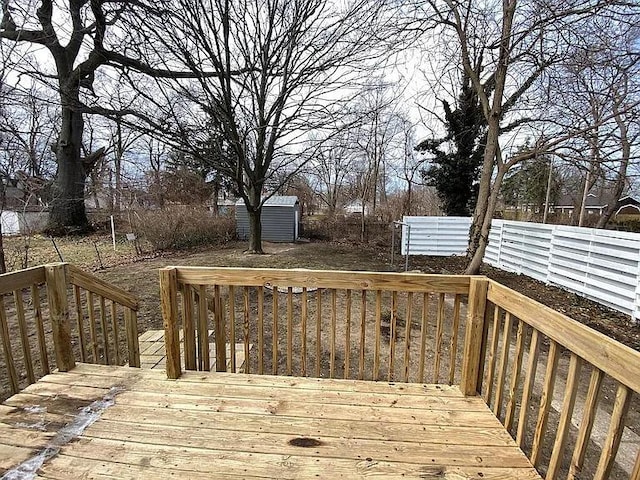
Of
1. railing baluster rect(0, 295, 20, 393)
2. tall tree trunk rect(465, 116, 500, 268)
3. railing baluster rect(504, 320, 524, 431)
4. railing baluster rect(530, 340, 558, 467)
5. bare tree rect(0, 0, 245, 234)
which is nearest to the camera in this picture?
railing baluster rect(530, 340, 558, 467)

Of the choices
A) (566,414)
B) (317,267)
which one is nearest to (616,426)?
(566,414)

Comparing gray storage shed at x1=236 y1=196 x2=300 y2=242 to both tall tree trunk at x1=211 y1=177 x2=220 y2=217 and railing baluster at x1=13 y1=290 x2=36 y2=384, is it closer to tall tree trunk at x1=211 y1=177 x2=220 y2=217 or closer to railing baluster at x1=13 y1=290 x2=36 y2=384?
tall tree trunk at x1=211 y1=177 x2=220 y2=217

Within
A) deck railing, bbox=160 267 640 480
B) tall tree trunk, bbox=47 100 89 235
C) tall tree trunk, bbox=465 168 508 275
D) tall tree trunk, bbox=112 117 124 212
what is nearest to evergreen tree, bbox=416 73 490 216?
tall tree trunk, bbox=465 168 508 275

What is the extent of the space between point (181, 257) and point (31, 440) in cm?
820

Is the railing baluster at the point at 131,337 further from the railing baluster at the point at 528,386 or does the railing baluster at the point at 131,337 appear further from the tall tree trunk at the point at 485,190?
the tall tree trunk at the point at 485,190

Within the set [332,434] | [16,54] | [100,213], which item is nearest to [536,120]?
[332,434]

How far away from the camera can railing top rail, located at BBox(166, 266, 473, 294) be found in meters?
2.10

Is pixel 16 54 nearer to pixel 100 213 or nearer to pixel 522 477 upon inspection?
pixel 522 477

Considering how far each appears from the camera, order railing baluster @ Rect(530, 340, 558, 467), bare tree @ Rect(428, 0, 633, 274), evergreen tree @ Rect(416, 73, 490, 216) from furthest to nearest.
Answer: evergreen tree @ Rect(416, 73, 490, 216), bare tree @ Rect(428, 0, 633, 274), railing baluster @ Rect(530, 340, 558, 467)

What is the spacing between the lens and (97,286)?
2473 millimetres

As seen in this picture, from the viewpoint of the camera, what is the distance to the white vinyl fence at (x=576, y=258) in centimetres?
462

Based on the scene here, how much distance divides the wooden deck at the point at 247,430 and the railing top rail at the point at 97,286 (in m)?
0.61

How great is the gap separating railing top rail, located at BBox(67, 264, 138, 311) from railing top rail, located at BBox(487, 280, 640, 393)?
2.81 metres

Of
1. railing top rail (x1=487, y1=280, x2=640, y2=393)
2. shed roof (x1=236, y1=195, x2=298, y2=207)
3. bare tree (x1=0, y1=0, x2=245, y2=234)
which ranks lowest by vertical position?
railing top rail (x1=487, y1=280, x2=640, y2=393)
